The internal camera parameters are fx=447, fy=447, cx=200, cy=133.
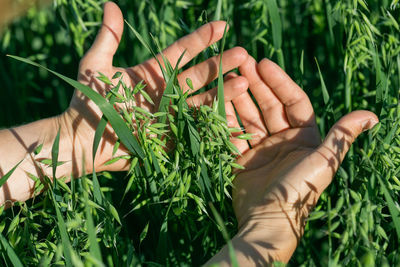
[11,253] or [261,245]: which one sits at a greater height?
[11,253]

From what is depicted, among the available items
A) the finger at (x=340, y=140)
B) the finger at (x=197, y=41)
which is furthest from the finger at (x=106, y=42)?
the finger at (x=340, y=140)

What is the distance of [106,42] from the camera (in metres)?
1.30

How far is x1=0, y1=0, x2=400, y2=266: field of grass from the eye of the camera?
971mm

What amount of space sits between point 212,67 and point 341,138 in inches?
16.5

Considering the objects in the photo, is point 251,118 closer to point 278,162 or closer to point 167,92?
point 278,162

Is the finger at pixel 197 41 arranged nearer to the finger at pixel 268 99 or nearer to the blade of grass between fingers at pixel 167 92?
the finger at pixel 268 99

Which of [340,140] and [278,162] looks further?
[278,162]

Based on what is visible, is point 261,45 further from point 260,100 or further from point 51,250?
point 51,250

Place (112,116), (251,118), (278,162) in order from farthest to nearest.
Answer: (251,118) < (278,162) < (112,116)

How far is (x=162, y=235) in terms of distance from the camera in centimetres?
112

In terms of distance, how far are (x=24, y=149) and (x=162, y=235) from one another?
479 millimetres

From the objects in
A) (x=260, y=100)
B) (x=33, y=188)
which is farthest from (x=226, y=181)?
(x=33, y=188)

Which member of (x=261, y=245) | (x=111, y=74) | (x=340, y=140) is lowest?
(x=261, y=245)

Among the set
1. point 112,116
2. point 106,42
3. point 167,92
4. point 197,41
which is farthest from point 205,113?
point 106,42
